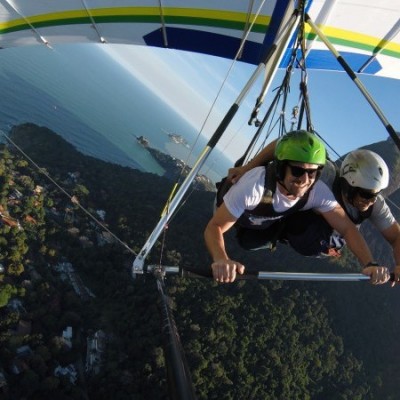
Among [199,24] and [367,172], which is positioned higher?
[199,24]

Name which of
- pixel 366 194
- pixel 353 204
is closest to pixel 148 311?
pixel 353 204

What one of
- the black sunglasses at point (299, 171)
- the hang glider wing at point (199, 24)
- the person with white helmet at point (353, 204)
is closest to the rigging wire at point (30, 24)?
the hang glider wing at point (199, 24)

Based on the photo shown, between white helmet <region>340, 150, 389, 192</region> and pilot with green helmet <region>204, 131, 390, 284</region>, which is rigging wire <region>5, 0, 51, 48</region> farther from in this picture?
white helmet <region>340, 150, 389, 192</region>

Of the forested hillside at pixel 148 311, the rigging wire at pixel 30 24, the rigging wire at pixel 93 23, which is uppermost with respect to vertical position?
the rigging wire at pixel 93 23

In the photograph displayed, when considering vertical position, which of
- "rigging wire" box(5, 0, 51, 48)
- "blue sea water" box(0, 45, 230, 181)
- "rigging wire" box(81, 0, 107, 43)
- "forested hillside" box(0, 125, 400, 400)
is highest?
"blue sea water" box(0, 45, 230, 181)

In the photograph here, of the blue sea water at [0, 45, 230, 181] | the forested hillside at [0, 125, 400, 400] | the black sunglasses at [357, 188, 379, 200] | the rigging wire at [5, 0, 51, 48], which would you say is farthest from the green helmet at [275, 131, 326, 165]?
the blue sea water at [0, 45, 230, 181]

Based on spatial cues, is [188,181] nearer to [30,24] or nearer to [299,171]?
[299,171]

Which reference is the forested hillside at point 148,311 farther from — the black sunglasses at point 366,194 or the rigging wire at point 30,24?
the black sunglasses at point 366,194
